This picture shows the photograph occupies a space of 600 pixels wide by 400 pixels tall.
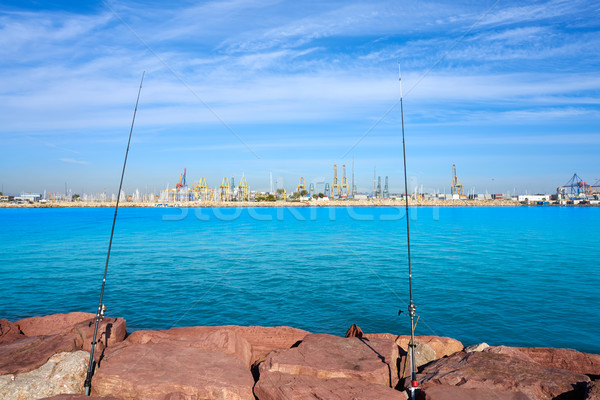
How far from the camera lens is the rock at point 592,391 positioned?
529cm

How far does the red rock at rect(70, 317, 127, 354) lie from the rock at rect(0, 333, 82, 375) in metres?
0.15

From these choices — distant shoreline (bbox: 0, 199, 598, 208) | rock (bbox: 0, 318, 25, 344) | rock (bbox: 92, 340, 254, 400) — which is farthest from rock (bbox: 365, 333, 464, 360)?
distant shoreline (bbox: 0, 199, 598, 208)

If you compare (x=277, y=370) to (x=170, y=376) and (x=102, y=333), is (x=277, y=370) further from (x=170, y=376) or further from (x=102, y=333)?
(x=102, y=333)

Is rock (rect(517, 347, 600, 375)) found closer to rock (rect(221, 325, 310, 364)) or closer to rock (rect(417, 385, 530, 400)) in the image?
rock (rect(417, 385, 530, 400))

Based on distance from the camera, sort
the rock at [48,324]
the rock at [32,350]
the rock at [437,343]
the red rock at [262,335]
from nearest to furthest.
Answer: the rock at [32,350]
the rock at [437,343]
the red rock at [262,335]
the rock at [48,324]

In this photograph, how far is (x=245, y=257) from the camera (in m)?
25.1

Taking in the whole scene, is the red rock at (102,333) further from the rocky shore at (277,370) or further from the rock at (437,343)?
the rock at (437,343)

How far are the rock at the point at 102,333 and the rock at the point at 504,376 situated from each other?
6.25 m

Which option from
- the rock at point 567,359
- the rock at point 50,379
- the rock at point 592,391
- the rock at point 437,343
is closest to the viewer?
the rock at point 592,391

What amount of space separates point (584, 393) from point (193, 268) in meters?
18.4

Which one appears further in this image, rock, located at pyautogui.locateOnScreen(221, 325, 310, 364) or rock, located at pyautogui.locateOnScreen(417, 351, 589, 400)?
rock, located at pyautogui.locateOnScreen(221, 325, 310, 364)

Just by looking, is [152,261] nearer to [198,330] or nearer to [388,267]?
[388,267]

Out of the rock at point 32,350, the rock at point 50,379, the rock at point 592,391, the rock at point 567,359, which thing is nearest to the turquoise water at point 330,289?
the rock at point 567,359

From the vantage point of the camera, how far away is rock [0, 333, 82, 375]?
A: 253 inches
